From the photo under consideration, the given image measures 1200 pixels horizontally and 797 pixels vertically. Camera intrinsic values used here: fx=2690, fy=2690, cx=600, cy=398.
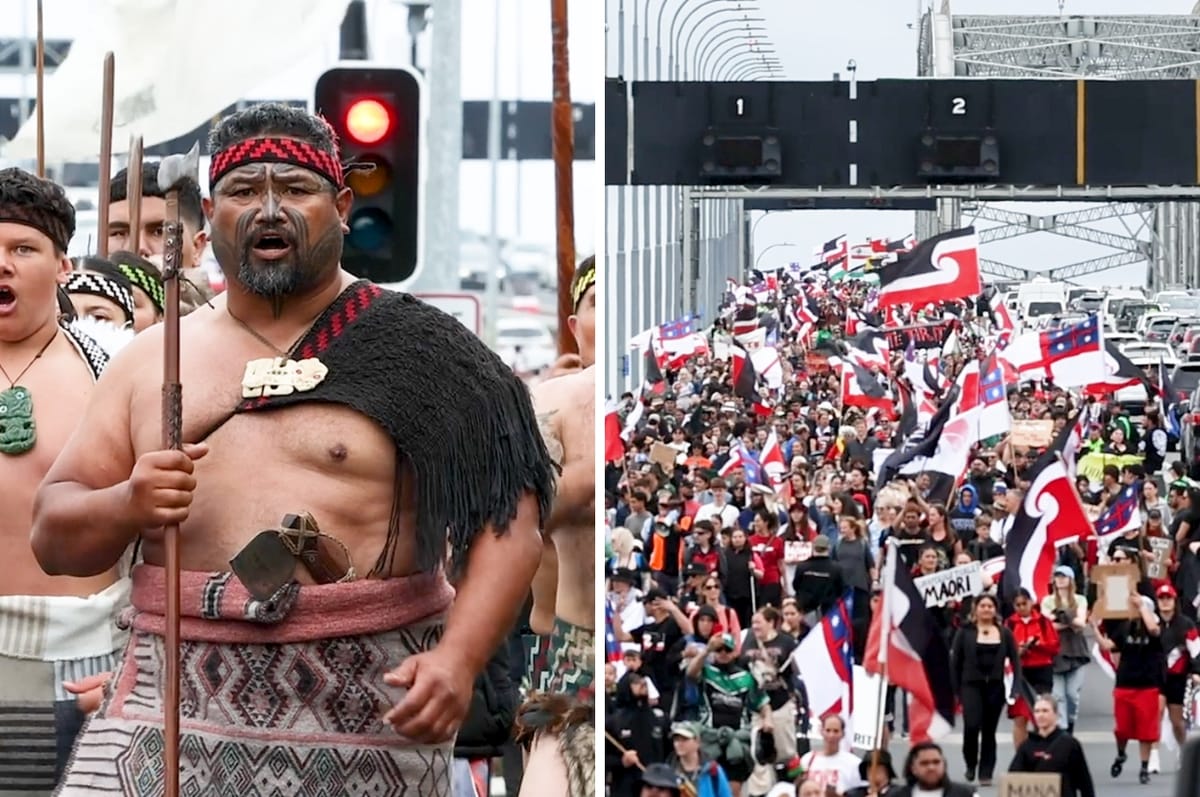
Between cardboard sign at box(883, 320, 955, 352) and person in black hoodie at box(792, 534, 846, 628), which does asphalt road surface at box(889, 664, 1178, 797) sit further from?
cardboard sign at box(883, 320, 955, 352)

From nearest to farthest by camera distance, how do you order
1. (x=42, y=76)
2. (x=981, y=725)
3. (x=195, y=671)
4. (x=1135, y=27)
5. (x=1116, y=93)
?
(x=195, y=671)
(x=42, y=76)
(x=981, y=725)
(x=1116, y=93)
(x=1135, y=27)

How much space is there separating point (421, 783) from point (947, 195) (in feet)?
147

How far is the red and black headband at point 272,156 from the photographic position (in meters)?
4.63

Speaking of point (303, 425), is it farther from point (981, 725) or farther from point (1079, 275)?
point (1079, 275)

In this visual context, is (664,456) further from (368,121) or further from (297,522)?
(297,522)

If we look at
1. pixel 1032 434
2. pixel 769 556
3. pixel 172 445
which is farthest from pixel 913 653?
pixel 1032 434

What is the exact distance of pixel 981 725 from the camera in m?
16.1

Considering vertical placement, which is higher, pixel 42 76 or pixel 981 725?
pixel 42 76

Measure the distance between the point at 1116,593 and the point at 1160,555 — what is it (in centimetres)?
201

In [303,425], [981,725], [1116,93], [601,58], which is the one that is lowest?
[981,725]

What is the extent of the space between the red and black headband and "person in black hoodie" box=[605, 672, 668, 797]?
28.2 feet

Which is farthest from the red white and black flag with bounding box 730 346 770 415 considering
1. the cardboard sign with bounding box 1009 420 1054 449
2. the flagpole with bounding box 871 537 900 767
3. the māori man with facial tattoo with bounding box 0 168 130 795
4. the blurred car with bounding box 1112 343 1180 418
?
the māori man with facial tattoo with bounding box 0 168 130 795

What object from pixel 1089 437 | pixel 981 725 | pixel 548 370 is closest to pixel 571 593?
pixel 548 370

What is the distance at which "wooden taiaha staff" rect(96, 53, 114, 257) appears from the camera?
530 centimetres
